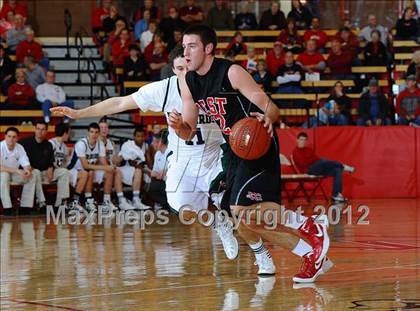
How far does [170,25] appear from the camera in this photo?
2345 cm

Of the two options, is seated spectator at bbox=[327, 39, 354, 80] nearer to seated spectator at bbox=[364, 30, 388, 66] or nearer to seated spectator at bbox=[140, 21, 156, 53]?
seated spectator at bbox=[364, 30, 388, 66]

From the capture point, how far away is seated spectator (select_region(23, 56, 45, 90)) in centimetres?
2059

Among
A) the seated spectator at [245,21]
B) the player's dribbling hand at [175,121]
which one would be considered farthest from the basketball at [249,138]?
the seated spectator at [245,21]

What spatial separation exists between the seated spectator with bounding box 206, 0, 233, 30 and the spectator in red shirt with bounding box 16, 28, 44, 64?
4.80 m

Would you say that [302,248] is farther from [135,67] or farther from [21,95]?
[135,67]

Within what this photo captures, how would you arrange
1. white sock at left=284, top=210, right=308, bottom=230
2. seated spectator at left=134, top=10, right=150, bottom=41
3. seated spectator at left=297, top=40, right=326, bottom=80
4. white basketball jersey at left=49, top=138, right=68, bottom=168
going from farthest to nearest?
seated spectator at left=134, top=10, right=150, bottom=41, seated spectator at left=297, top=40, right=326, bottom=80, white basketball jersey at left=49, top=138, right=68, bottom=168, white sock at left=284, top=210, right=308, bottom=230

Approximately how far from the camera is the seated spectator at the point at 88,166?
58.7 ft

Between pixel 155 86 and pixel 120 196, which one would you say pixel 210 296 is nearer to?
pixel 155 86

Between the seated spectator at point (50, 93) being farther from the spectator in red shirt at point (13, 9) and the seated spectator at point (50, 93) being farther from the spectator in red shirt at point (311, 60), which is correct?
the spectator in red shirt at point (311, 60)

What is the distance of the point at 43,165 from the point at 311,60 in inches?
313

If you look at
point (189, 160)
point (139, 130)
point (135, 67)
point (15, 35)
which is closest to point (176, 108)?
point (189, 160)

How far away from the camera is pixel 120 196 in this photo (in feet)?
59.4

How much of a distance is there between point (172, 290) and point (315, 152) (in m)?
12.5

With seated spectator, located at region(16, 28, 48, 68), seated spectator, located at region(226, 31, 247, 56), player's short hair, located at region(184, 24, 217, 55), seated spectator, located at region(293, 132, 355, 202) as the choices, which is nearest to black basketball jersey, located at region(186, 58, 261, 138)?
player's short hair, located at region(184, 24, 217, 55)
